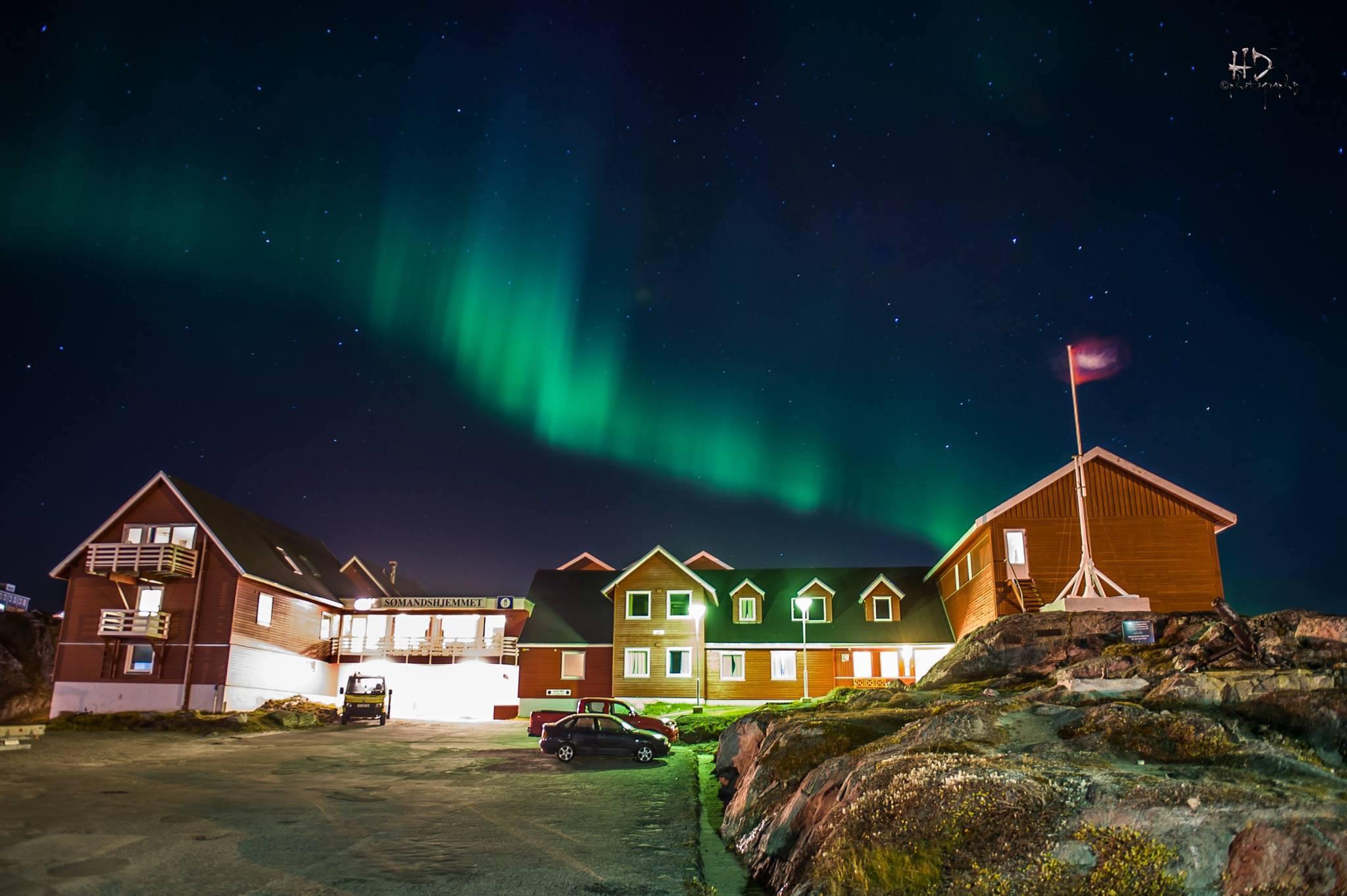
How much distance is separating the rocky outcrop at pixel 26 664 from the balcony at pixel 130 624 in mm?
9496

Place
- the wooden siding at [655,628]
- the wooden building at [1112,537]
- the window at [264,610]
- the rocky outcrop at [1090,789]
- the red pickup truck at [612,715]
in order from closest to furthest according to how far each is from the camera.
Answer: the rocky outcrop at [1090,789] < the red pickup truck at [612,715] < the wooden building at [1112,537] < the window at [264,610] < the wooden siding at [655,628]

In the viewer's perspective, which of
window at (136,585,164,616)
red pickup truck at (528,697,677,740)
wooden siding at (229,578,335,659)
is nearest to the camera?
red pickup truck at (528,697,677,740)

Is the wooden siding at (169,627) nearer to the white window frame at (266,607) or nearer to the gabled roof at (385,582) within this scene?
the white window frame at (266,607)

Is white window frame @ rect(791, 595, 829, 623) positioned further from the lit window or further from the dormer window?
the dormer window

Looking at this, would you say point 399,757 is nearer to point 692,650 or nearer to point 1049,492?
point 692,650

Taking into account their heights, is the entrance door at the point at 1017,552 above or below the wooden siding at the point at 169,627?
above

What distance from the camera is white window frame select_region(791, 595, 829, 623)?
5159 cm

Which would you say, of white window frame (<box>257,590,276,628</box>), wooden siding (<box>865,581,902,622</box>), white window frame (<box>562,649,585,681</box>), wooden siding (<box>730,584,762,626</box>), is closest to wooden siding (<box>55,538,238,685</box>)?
white window frame (<box>257,590,276,628</box>)

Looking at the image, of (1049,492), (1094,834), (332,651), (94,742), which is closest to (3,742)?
(94,742)

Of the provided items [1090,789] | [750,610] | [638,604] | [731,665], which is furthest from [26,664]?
[1090,789]

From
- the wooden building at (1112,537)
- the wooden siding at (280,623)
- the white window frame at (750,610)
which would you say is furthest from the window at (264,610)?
A: the wooden building at (1112,537)

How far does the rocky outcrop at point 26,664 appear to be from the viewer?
5200cm

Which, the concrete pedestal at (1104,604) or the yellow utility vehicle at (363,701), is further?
the yellow utility vehicle at (363,701)

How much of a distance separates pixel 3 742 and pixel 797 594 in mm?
37096
